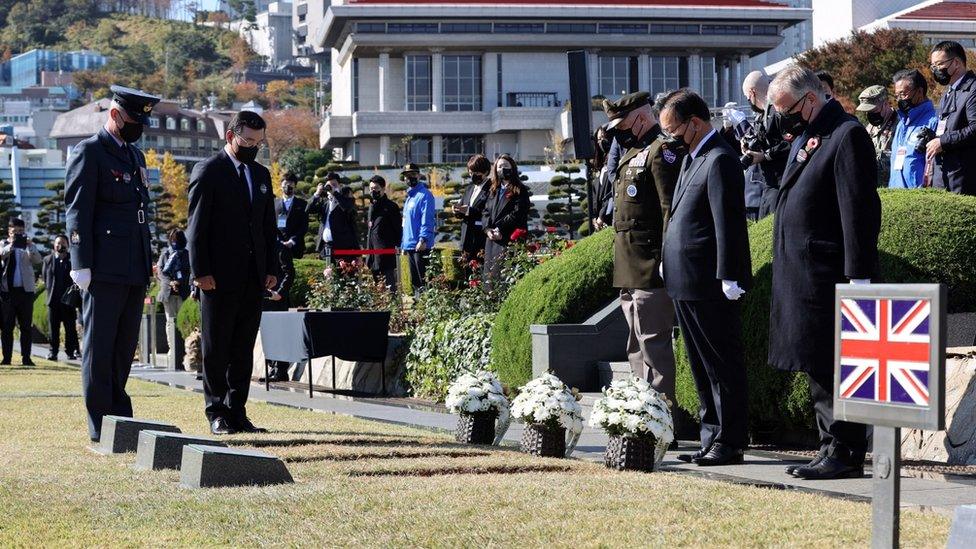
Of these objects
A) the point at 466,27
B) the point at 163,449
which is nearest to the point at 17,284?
the point at 163,449

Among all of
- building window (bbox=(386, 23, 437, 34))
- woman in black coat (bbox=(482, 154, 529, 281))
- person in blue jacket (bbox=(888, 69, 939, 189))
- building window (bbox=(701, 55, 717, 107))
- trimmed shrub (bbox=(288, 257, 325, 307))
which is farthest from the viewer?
building window (bbox=(701, 55, 717, 107))

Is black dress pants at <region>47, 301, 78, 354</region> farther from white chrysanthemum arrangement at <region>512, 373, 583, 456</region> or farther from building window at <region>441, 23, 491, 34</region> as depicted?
building window at <region>441, 23, 491, 34</region>

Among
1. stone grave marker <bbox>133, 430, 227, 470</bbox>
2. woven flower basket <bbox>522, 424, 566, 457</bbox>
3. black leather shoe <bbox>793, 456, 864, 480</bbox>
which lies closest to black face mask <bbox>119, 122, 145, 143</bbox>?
stone grave marker <bbox>133, 430, 227, 470</bbox>

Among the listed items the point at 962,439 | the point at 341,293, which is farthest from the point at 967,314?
the point at 341,293

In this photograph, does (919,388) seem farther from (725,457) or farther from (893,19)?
(893,19)

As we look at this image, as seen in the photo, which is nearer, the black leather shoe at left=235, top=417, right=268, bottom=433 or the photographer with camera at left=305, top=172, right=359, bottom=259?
the black leather shoe at left=235, top=417, right=268, bottom=433

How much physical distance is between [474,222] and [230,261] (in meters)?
6.56

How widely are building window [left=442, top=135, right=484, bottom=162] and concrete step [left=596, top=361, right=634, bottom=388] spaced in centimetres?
7683

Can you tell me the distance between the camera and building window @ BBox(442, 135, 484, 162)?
289 ft

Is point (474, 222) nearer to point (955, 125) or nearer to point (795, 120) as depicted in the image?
point (955, 125)

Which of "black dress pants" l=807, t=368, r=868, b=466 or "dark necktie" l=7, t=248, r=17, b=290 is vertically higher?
"dark necktie" l=7, t=248, r=17, b=290

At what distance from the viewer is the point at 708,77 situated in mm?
91125

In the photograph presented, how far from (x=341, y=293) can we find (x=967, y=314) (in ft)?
30.8

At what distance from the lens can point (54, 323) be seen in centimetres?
2548
